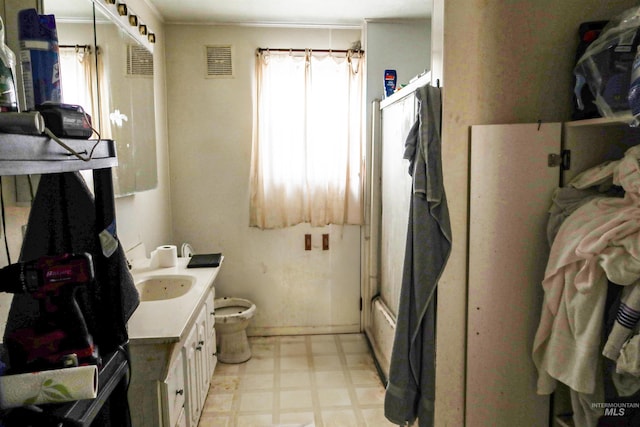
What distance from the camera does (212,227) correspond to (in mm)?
3381

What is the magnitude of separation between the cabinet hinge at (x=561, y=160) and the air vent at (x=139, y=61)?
2.11m

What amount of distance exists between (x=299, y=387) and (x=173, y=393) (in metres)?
1.17

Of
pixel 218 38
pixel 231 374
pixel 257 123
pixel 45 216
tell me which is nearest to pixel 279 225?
pixel 257 123

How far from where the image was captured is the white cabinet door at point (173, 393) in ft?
5.34

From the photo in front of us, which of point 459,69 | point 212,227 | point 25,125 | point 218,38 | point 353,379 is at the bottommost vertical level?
point 353,379

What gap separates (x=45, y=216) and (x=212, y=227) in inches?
90.7

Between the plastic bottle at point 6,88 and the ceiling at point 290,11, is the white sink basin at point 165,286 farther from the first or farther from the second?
the ceiling at point 290,11

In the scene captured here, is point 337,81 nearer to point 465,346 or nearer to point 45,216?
point 465,346

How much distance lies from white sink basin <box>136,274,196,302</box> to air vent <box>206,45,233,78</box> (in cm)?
166

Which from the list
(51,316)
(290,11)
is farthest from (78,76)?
(290,11)

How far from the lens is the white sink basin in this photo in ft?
7.52

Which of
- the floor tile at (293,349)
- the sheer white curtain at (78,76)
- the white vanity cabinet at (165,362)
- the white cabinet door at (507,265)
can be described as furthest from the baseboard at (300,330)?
the sheer white curtain at (78,76)

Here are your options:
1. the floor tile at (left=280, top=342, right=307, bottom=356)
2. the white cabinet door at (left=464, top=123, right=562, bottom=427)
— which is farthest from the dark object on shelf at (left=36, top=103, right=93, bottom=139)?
the floor tile at (left=280, top=342, right=307, bottom=356)

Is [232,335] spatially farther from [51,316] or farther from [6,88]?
[6,88]
